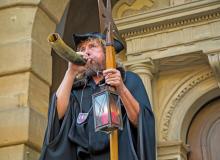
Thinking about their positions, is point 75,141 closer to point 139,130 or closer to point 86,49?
point 139,130

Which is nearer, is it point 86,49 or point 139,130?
point 139,130

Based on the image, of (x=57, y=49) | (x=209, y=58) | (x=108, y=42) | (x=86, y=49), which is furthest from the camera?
(x=209, y=58)

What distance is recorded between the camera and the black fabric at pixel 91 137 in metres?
2.29

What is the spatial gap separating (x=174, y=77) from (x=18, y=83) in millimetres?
2052

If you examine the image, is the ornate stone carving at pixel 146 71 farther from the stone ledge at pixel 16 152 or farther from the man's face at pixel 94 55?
the man's face at pixel 94 55

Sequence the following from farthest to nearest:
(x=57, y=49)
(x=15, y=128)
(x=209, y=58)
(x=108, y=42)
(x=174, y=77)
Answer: (x=174, y=77) < (x=209, y=58) < (x=15, y=128) < (x=108, y=42) < (x=57, y=49)

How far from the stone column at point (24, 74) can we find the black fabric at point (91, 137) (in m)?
1.50

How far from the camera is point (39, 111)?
13.6 feet

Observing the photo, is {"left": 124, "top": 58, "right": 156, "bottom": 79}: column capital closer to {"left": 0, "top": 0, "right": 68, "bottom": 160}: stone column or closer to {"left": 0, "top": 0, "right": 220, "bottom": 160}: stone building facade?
{"left": 0, "top": 0, "right": 220, "bottom": 160}: stone building facade

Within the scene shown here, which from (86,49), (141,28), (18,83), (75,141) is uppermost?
(141,28)

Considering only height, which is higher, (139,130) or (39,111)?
(39,111)

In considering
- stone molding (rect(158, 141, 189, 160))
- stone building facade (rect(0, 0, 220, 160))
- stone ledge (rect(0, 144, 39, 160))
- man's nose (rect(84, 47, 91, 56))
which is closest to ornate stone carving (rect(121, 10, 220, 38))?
stone building facade (rect(0, 0, 220, 160))

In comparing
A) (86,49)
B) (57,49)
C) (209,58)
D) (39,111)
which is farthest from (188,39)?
(57,49)

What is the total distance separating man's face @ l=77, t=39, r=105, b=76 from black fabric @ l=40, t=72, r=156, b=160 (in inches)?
3.9
